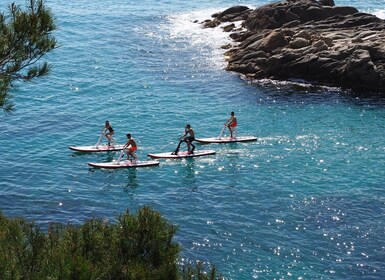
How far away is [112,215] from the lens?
1490 inches

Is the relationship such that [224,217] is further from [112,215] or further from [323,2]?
[323,2]

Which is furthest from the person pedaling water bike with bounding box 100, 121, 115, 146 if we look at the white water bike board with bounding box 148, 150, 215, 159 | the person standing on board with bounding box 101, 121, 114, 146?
the white water bike board with bounding box 148, 150, 215, 159

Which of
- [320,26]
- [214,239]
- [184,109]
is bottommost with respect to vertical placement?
[214,239]

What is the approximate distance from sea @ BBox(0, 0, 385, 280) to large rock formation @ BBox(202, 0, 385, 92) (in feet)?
5.19

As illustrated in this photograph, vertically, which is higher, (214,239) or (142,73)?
(142,73)

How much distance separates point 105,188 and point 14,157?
9786mm

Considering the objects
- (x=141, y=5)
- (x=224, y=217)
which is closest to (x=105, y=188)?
(x=224, y=217)

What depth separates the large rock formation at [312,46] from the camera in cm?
6106

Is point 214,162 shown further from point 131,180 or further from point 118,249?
point 118,249

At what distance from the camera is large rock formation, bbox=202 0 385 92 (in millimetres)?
61062

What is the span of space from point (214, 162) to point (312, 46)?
23.7 meters

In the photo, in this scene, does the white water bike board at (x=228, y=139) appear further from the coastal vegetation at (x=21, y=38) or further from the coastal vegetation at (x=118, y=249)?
the coastal vegetation at (x=118, y=249)

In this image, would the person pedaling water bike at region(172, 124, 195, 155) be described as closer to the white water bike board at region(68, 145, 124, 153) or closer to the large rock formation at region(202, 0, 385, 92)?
the white water bike board at region(68, 145, 124, 153)

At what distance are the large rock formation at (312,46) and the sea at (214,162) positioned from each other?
5.19 ft
